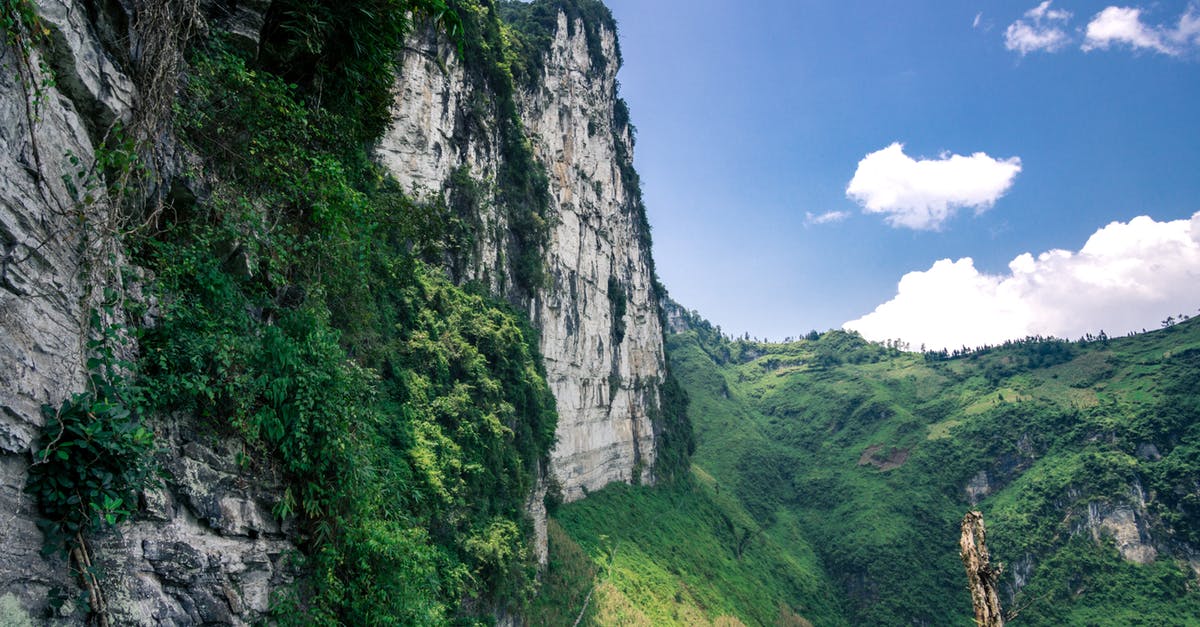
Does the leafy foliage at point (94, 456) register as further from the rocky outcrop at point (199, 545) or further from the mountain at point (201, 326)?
the rocky outcrop at point (199, 545)

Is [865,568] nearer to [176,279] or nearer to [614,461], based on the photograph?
[614,461]

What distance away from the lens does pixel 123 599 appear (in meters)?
3.87

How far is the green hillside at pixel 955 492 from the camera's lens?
44.8 m

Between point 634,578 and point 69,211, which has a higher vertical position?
point 69,211

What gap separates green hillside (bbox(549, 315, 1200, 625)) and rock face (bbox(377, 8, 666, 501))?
3.99 meters

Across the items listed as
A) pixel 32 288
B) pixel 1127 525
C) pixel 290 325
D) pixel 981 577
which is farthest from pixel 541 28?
pixel 1127 525

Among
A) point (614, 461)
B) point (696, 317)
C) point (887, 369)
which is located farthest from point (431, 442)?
point (696, 317)

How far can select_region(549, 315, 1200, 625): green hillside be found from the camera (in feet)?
147

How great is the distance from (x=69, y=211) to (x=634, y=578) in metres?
26.5

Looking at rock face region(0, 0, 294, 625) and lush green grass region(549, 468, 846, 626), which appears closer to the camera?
rock face region(0, 0, 294, 625)

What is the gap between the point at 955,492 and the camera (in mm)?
65188

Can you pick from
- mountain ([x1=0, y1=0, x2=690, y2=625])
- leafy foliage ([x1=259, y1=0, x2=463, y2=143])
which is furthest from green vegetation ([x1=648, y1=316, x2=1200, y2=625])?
leafy foliage ([x1=259, y1=0, x2=463, y2=143])

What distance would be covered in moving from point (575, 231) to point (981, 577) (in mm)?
32092

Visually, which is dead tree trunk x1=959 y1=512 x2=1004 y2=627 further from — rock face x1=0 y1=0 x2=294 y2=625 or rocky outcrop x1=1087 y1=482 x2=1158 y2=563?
rocky outcrop x1=1087 y1=482 x2=1158 y2=563
